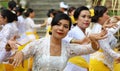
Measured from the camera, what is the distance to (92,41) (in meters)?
4.64

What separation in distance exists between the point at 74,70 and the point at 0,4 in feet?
33.3

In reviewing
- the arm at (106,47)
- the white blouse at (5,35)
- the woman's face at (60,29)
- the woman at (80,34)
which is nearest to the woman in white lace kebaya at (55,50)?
the woman's face at (60,29)

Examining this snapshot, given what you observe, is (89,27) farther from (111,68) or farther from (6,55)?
(6,55)

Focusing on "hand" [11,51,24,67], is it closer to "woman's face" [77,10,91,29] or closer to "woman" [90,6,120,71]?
"woman" [90,6,120,71]

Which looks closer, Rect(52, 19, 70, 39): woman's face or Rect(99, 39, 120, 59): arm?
Rect(52, 19, 70, 39): woman's face

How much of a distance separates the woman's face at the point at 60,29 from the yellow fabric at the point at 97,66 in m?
1.49

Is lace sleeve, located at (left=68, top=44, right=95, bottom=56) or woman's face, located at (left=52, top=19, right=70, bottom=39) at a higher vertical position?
woman's face, located at (left=52, top=19, right=70, bottom=39)

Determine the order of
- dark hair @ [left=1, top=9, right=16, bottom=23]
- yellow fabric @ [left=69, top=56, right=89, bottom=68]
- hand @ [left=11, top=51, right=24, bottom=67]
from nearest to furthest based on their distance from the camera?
1. hand @ [left=11, top=51, right=24, bottom=67]
2. yellow fabric @ [left=69, top=56, right=89, bottom=68]
3. dark hair @ [left=1, top=9, right=16, bottom=23]

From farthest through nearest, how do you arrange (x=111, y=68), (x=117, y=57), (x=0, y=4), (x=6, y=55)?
(x=0, y=4), (x=111, y=68), (x=117, y=57), (x=6, y=55)

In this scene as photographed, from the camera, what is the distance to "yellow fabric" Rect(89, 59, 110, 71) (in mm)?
6098

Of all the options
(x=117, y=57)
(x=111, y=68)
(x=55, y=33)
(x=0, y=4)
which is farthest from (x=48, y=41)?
(x=0, y=4)

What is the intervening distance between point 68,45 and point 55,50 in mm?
203

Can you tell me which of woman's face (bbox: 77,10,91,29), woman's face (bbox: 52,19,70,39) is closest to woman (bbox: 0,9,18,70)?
woman's face (bbox: 77,10,91,29)

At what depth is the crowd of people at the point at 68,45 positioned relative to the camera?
15.3 ft
